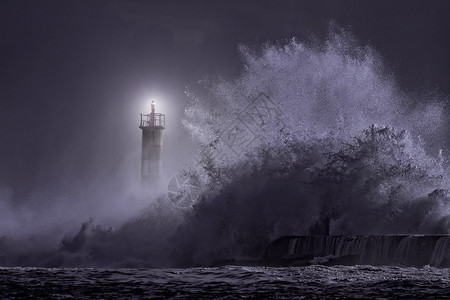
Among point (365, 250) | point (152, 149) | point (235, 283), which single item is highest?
point (152, 149)

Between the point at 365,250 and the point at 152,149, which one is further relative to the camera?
the point at 152,149

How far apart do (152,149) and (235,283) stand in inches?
975

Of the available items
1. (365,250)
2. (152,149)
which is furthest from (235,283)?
(152,149)

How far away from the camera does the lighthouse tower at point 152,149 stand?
1431 inches

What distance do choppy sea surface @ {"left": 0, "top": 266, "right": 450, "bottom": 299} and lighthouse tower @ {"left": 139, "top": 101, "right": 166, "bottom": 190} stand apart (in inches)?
822

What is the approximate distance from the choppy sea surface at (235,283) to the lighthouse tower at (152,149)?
68.5 ft

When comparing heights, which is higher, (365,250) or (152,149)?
(152,149)

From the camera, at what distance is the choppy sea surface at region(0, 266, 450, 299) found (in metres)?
10.8

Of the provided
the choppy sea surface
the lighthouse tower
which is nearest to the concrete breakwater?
the choppy sea surface

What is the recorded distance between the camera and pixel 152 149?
36.8 m

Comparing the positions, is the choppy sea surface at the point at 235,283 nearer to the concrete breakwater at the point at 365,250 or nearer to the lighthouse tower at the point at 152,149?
the concrete breakwater at the point at 365,250

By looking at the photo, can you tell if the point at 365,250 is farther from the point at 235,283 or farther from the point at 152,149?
the point at 152,149

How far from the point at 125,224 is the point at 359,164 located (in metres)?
8.87

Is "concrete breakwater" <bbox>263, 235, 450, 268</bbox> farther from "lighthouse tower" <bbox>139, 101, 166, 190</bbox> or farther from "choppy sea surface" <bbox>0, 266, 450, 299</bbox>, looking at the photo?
"lighthouse tower" <bbox>139, 101, 166, 190</bbox>
